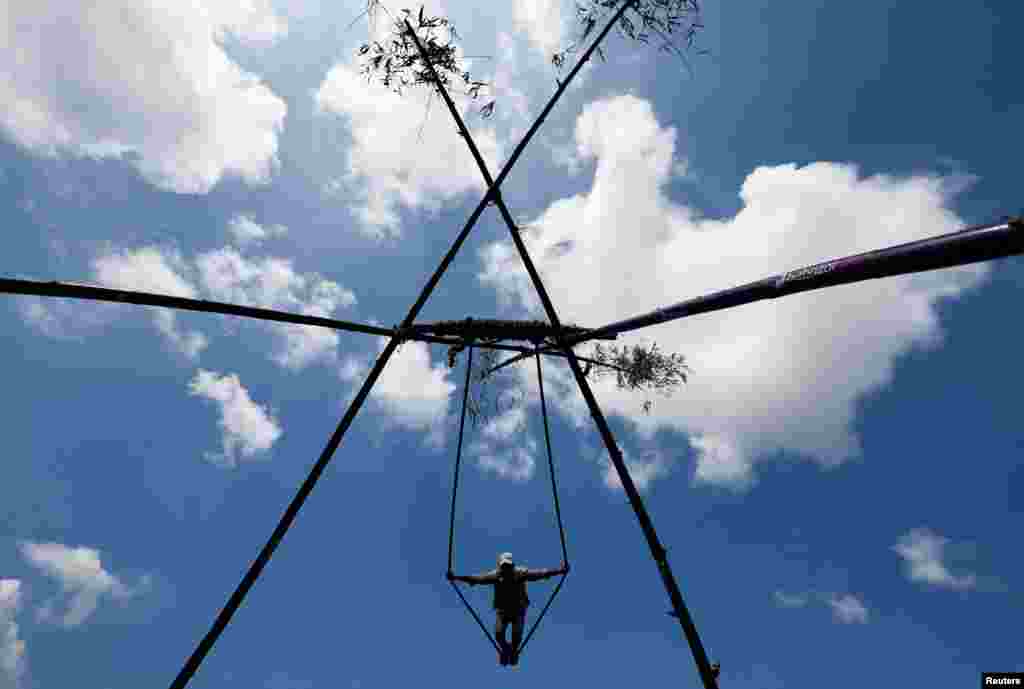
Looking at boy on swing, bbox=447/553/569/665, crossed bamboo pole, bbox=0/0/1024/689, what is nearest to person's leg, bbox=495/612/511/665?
boy on swing, bbox=447/553/569/665

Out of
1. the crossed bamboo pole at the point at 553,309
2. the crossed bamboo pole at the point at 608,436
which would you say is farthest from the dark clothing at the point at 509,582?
the crossed bamboo pole at the point at 608,436

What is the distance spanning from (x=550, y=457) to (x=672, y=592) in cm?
406

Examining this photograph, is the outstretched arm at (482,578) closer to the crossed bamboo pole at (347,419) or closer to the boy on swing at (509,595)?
the boy on swing at (509,595)

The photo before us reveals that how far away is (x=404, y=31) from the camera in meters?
7.45

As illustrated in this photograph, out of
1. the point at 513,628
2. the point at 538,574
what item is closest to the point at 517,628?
the point at 513,628

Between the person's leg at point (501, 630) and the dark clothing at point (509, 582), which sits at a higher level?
the dark clothing at point (509, 582)

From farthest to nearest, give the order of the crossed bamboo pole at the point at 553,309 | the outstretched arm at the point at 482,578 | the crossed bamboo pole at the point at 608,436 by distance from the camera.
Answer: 1. the outstretched arm at the point at 482,578
2. the crossed bamboo pole at the point at 608,436
3. the crossed bamboo pole at the point at 553,309

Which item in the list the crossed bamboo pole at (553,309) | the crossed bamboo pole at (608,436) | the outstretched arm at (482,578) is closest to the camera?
the crossed bamboo pole at (553,309)

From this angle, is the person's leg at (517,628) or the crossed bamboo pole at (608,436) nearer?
the crossed bamboo pole at (608,436)

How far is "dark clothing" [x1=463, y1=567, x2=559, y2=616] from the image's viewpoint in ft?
37.3

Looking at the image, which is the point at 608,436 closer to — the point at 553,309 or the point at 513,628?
the point at 553,309

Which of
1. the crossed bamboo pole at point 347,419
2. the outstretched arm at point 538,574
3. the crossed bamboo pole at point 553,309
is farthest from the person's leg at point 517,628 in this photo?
the crossed bamboo pole at point 347,419

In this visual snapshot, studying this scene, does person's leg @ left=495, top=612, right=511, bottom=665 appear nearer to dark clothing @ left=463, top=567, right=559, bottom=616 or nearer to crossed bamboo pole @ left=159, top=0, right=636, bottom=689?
dark clothing @ left=463, top=567, right=559, bottom=616

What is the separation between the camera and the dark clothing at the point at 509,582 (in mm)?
11367
